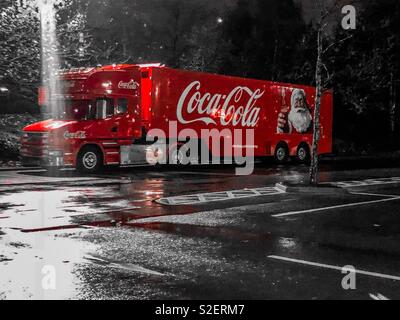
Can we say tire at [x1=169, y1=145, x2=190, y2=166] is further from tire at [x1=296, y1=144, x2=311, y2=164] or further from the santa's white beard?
tire at [x1=296, y1=144, x2=311, y2=164]

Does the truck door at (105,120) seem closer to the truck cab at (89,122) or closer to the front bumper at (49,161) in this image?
the truck cab at (89,122)

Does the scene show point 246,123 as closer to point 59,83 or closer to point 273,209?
point 59,83

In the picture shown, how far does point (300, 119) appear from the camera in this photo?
28.1 meters

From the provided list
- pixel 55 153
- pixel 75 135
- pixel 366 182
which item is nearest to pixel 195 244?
pixel 366 182

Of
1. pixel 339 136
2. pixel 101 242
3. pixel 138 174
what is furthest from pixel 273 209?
pixel 339 136

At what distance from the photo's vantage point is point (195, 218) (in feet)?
34.6

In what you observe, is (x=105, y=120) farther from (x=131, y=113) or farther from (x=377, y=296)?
(x=377, y=296)

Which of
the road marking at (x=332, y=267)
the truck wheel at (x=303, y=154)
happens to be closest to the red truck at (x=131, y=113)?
the truck wheel at (x=303, y=154)

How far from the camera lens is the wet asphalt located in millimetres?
5914

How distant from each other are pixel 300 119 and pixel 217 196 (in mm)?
15193

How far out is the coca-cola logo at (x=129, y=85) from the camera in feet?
68.8

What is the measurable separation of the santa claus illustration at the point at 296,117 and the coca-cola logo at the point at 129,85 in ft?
27.8
